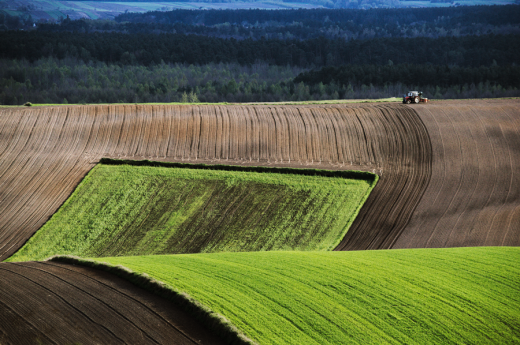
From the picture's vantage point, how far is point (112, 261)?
1923 centimetres

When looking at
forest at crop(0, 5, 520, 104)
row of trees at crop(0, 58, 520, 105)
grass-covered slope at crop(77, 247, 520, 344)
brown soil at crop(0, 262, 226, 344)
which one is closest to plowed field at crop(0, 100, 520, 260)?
grass-covered slope at crop(77, 247, 520, 344)

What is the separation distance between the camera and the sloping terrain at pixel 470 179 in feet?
94.5

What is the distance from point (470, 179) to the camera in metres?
35.8

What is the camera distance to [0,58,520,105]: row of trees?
95125 mm

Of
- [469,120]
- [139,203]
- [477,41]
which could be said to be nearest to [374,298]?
[139,203]

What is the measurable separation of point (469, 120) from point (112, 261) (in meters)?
36.7

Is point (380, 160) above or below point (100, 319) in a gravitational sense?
below

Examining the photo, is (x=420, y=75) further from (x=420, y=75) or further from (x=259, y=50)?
(x=259, y=50)

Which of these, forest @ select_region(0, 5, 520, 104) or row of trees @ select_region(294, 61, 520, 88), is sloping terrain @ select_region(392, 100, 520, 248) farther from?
row of trees @ select_region(294, 61, 520, 88)

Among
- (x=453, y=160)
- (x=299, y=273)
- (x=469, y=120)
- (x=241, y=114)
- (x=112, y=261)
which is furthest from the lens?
(x=241, y=114)

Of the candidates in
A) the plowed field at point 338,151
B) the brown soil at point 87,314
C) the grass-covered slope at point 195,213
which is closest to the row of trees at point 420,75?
the plowed field at point 338,151

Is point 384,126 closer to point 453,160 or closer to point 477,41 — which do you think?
point 453,160

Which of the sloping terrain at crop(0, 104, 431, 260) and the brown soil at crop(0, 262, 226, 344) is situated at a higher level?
the brown soil at crop(0, 262, 226, 344)

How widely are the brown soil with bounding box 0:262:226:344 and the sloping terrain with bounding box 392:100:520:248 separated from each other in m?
17.8
